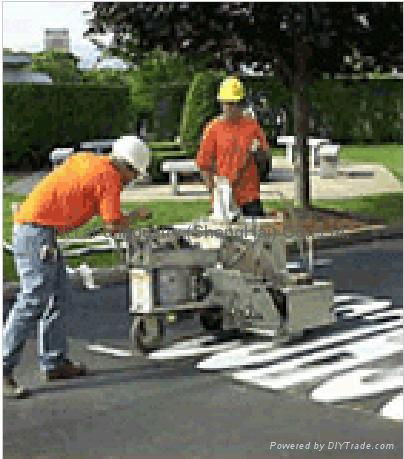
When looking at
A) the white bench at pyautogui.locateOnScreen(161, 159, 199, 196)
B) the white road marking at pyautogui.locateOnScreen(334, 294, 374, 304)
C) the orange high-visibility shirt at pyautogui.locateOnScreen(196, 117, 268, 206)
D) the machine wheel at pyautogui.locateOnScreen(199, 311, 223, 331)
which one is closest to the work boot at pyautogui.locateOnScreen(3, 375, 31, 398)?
the machine wheel at pyautogui.locateOnScreen(199, 311, 223, 331)

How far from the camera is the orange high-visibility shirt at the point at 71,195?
691 cm

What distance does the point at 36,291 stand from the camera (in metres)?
6.98

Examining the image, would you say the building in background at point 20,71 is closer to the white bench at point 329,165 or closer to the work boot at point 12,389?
the white bench at point 329,165

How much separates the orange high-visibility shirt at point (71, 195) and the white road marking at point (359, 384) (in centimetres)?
167

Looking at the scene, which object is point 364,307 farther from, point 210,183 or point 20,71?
point 20,71

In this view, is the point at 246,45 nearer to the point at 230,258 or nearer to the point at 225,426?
the point at 230,258

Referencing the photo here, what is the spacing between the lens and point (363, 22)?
45.1 ft

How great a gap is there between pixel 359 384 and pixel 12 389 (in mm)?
2131

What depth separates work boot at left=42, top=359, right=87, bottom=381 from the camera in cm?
718

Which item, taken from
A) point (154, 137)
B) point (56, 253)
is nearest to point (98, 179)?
point (56, 253)

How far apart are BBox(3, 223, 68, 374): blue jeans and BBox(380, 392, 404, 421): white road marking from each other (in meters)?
2.16

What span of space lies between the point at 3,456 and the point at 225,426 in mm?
1207

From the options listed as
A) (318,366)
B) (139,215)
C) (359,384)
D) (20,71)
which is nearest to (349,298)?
(318,366)

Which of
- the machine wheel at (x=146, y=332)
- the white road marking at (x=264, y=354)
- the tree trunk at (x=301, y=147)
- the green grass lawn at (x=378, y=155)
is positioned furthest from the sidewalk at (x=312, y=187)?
the machine wheel at (x=146, y=332)
